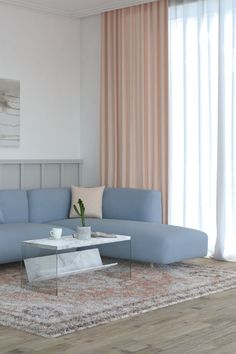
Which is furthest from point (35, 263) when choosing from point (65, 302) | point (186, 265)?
point (186, 265)

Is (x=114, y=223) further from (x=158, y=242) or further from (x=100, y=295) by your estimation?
(x=100, y=295)

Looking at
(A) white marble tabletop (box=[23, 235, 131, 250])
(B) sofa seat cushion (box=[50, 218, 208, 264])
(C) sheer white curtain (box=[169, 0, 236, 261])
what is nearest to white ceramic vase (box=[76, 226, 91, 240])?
(A) white marble tabletop (box=[23, 235, 131, 250])

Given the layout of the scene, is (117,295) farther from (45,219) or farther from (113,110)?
(113,110)

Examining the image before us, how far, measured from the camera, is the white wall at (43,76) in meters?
7.48

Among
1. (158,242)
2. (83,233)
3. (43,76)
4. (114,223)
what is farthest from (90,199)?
(83,233)

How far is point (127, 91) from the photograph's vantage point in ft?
25.2

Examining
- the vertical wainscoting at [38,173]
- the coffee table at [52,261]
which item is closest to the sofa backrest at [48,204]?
the vertical wainscoting at [38,173]

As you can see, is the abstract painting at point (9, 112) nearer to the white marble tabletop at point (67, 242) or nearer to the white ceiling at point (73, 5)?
the white ceiling at point (73, 5)

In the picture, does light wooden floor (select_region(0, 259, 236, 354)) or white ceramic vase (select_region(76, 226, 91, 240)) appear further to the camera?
white ceramic vase (select_region(76, 226, 91, 240))

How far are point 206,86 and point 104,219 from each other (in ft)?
5.72

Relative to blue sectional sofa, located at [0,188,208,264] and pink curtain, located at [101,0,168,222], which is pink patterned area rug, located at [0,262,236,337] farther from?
pink curtain, located at [101,0,168,222]

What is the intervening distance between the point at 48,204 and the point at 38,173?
652 mm

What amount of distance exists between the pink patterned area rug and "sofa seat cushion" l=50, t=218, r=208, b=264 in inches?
5.2

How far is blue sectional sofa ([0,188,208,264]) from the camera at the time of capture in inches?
240
